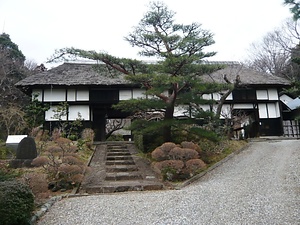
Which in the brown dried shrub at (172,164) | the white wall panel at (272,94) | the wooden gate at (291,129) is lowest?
the brown dried shrub at (172,164)

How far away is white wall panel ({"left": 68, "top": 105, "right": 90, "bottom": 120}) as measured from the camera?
46.2 feet

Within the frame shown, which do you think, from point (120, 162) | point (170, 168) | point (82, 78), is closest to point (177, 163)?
point (170, 168)

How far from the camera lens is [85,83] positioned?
1386 centimetres

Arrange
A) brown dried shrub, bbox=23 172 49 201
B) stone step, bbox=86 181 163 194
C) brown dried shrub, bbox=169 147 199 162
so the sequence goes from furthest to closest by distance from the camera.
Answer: brown dried shrub, bbox=169 147 199 162 → stone step, bbox=86 181 163 194 → brown dried shrub, bbox=23 172 49 201

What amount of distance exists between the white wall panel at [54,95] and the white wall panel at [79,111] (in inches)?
28.3

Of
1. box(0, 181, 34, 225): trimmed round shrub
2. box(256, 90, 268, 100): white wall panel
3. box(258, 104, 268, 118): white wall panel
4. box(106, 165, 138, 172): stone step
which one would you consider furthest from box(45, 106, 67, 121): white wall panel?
box(258, 104, 268, 118): white wall panel

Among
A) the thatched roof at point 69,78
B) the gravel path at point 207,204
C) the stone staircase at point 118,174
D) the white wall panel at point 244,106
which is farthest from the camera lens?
the white wall panel at point 244,106

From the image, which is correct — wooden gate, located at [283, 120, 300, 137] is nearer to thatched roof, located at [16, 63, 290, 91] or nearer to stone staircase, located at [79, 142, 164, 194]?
thatched roof, located at [16, 63, 290, 91]

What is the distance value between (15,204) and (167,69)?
5.84m

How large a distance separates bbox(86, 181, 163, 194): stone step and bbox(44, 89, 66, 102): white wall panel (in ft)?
30.1

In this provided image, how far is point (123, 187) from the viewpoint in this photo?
5.97 m

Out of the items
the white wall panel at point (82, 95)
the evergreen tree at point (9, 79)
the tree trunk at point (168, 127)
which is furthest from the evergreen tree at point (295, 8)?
the evergreen tree at point (9, 79)

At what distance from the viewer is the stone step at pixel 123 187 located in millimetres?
5867

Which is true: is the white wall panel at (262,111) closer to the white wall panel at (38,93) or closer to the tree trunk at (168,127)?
the tree trunk at (168,127)
